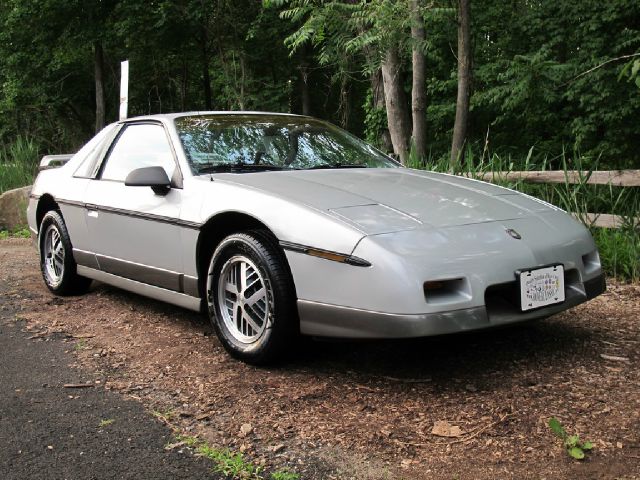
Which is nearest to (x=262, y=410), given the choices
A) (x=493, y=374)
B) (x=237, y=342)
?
(x=237, y=342)

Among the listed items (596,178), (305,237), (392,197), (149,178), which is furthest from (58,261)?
(596,178)

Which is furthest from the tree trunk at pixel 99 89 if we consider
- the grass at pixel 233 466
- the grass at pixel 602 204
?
the grass at pixel 233 466

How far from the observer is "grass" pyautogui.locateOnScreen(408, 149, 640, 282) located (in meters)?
5.34

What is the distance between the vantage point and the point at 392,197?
3416mm

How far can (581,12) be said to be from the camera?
1148 cm

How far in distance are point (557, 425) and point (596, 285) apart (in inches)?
45.0

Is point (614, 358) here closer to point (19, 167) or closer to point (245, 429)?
point (245, 429)

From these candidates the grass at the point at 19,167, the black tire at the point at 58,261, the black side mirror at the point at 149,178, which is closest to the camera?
the black side mirror at the point at 149,178

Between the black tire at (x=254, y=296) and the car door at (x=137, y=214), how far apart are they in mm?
404

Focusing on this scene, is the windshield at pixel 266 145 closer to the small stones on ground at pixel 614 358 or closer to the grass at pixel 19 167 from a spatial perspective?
the small stones on ground at pixel 614 358

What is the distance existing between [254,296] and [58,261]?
262 centimetres

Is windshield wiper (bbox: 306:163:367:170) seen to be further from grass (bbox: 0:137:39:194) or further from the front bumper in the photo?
grass (bbox: 0:137:39:194)

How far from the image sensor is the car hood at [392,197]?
3.12 meters

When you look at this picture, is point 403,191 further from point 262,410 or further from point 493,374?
point 262,410
